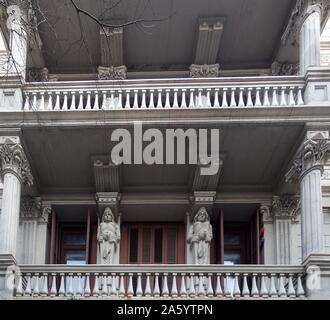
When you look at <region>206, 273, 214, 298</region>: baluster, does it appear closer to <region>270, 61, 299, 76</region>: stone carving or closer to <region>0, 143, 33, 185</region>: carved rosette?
<region>0, 143, 33, 185</region>: carved rosette

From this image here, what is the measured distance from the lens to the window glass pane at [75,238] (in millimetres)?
21328

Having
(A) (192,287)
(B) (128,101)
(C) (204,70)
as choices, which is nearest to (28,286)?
(A) (192,287)

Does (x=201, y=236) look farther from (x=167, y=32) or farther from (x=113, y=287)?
(x=167, y=32)

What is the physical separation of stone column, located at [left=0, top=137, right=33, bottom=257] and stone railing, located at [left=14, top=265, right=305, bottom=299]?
851 millimetres

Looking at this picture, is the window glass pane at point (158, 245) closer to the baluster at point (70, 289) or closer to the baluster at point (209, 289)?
the baluster at point (209, 289)

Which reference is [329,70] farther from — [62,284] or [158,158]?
[62,284]

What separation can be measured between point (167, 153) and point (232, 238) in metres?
4.06

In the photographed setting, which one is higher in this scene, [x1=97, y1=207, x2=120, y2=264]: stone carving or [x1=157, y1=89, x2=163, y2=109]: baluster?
[x1=157, y1=89, x2=163, y2=109]: baluster

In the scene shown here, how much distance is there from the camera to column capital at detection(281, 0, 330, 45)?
18562 millimetres

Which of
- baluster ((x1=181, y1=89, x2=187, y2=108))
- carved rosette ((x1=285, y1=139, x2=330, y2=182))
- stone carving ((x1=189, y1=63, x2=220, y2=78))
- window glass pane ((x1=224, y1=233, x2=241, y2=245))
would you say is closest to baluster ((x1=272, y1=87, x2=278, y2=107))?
carved rosette ((x1=285, y1=139, x2=330, y2=182))

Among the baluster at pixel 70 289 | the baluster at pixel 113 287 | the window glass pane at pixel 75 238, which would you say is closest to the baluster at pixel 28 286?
the baluster at pixel 70 289

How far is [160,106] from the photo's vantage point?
18172 millimetres
